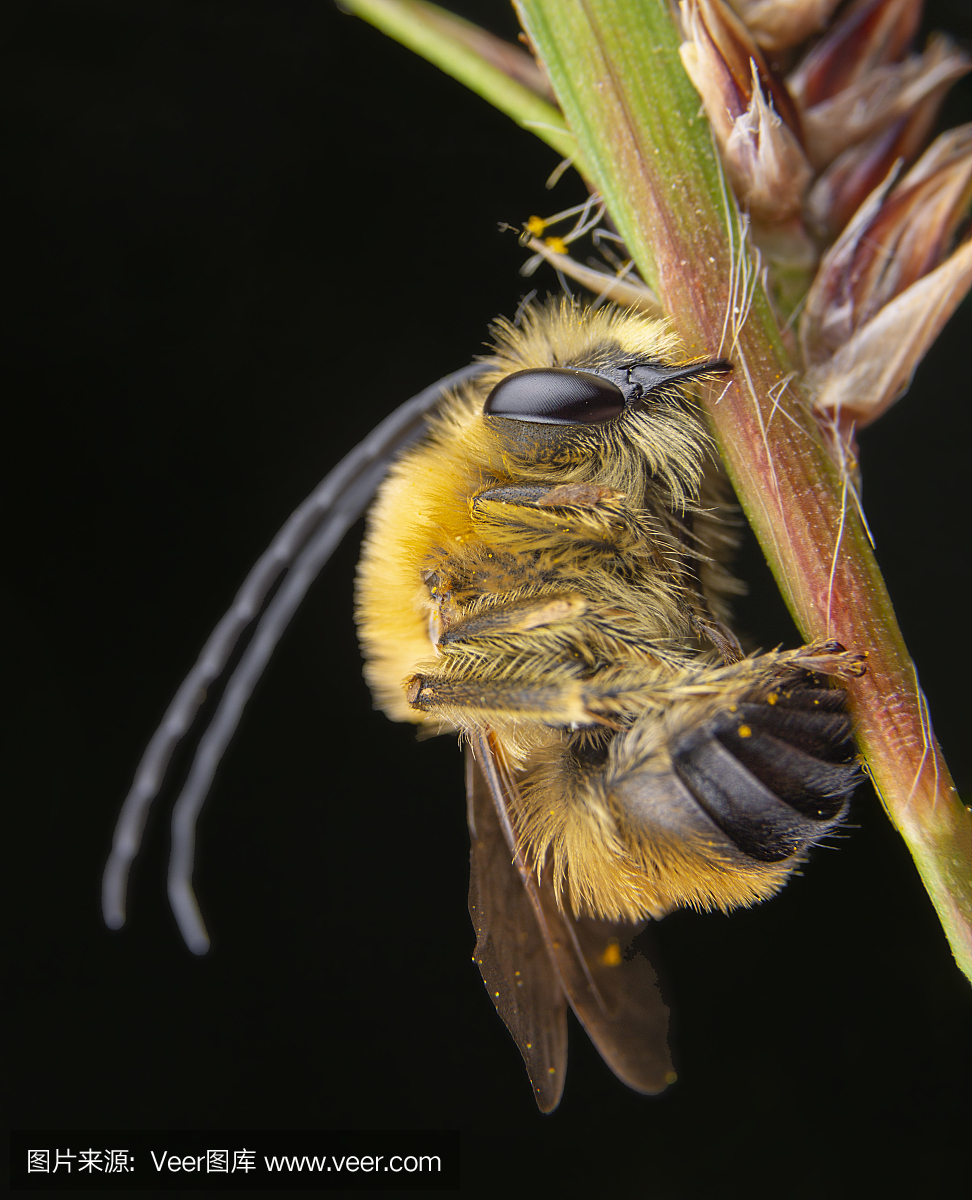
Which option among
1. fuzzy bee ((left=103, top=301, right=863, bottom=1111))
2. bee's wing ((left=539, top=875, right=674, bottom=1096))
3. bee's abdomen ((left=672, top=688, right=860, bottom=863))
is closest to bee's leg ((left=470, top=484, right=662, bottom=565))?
fuzzy bee ((left=103, top=301, right=863, bottom=1111))

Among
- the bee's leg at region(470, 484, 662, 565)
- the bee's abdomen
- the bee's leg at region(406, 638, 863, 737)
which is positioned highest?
the bee's leg at region(470, 484, 662, 565)

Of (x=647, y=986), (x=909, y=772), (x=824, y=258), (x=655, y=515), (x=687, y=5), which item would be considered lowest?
(x=647, y=986)

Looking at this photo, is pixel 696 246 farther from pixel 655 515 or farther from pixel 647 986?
pixel 647 986

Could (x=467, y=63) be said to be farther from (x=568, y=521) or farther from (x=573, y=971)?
(x=573, y=971)

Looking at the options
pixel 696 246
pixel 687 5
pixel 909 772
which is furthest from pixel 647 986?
pixel 687 5

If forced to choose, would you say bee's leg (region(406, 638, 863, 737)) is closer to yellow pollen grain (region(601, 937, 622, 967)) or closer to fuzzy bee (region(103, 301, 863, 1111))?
fuzzy bee (region(103, 301, 863, 1111))

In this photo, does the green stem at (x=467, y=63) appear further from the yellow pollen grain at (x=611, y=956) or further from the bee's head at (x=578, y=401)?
the yellow pollen grain at (x=611, y=956)

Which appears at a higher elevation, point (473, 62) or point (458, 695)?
point (473, 62)

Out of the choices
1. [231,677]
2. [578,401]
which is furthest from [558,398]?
[231,677]
